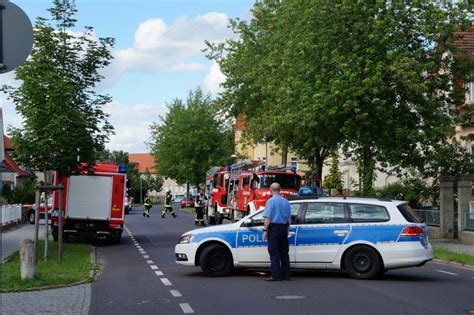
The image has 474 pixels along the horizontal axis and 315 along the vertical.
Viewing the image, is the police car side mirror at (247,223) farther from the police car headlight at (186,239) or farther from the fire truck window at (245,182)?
the fire truck window at (245,182)

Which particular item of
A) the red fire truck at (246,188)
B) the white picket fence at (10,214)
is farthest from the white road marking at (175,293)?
the white picket fence at (10,214)

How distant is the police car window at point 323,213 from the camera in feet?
48.4

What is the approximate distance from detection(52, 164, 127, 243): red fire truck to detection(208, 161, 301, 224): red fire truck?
554cm

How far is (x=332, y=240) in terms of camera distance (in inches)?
572

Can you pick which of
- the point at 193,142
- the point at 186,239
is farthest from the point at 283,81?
the point at 193,142

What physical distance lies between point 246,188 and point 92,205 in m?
8.55

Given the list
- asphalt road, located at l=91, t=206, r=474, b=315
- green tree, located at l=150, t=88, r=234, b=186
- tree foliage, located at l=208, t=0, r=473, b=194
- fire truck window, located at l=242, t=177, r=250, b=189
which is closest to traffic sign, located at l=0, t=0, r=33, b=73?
asphalt road, located at l=91, t=206, r=474, b=315

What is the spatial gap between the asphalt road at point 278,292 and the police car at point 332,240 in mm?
345

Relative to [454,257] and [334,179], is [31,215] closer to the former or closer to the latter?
[334,179]

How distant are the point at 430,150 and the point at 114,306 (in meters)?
20.6

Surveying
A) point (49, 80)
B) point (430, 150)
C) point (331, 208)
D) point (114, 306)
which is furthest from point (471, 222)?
point (114, 306)

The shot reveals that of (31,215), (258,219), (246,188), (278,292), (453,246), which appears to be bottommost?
(278,292)

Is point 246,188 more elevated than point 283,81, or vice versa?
point 283,81

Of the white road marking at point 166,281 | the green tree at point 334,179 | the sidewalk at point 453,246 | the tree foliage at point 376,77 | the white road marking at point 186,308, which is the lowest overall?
the white road marking at point 186,308
